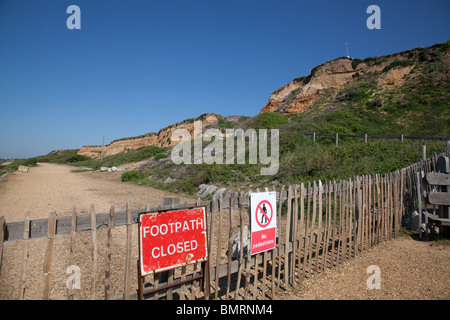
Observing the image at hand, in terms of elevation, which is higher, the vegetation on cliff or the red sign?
the vegetation on cliff

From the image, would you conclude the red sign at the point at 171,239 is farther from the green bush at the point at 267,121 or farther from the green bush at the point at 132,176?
the green bush at the point at 267,121

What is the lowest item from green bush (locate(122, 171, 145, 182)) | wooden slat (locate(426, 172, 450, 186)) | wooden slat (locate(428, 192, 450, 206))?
green bush (locate(122, 171, 145, 182))

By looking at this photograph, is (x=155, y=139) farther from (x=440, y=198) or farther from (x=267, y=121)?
(x=440, y=198)

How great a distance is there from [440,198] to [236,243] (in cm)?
484

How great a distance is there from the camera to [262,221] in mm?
3523

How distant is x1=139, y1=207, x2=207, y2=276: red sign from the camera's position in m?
2.46

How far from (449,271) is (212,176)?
970 cm

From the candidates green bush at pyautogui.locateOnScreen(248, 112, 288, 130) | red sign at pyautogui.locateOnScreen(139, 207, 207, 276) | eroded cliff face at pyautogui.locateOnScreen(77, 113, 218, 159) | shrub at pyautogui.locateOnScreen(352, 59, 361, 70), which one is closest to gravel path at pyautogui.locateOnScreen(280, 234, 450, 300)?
red sign at pyautogui.locateOnScreen(139, 207, 207, 276)

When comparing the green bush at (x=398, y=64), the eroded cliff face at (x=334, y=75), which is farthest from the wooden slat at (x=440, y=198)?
the green bush at (x=398, y=64)

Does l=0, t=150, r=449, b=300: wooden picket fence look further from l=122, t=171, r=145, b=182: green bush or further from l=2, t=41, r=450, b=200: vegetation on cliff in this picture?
l=122, t=171, r=145, b=182: green bush

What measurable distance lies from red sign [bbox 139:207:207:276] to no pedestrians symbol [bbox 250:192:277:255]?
2.73ft

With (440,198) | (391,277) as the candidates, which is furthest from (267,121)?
(391,277)

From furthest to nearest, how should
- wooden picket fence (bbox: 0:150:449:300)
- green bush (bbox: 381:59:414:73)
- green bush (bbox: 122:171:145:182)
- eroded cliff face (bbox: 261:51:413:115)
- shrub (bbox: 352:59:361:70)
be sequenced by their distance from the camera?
shrub (bbox: 352:59:361:70)
eroded cliff face (bbox: 261:51:413:115)
green bush (bbox: 381:59:414:73)
green bush (bbox: 122:171:145:182)
wooden picket fence (bbox: 0:150:449:300)
